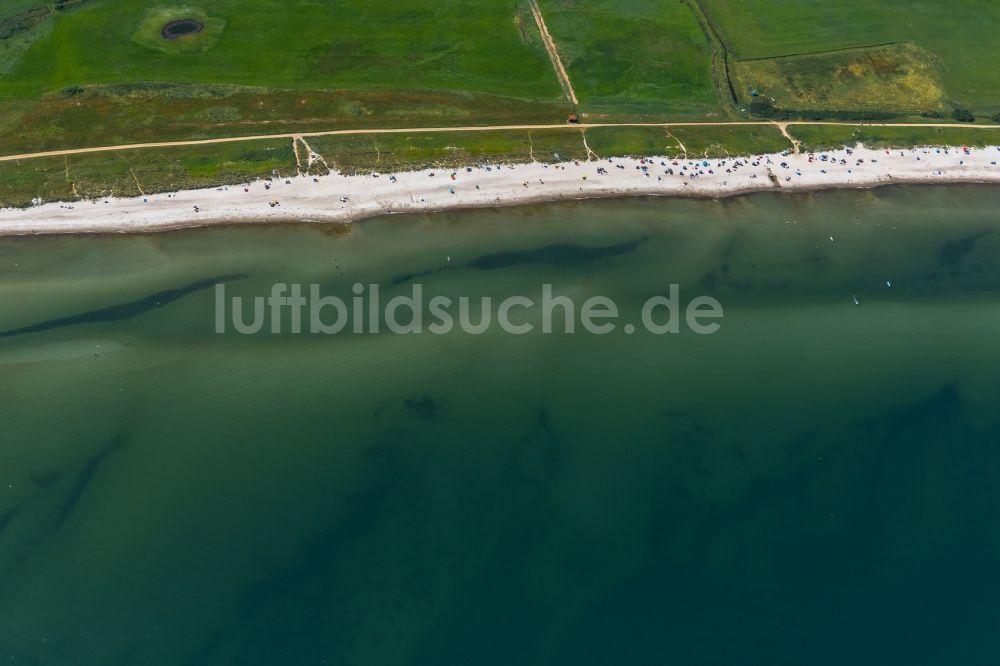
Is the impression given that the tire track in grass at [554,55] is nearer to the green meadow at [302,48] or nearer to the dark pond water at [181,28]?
the green meadow at [302,48]

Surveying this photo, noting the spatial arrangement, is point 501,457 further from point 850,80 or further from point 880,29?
point 880,29

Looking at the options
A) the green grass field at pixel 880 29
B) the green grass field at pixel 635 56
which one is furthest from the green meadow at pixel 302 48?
the green grass field at pixel 880 29

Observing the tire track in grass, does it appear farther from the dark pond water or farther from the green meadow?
the dark pond water

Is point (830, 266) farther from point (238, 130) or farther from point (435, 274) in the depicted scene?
point (238, 130)

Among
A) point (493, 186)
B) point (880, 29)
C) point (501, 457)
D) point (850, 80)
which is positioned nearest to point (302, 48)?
point (493, 186)

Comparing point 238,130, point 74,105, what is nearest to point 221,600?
point 238,130

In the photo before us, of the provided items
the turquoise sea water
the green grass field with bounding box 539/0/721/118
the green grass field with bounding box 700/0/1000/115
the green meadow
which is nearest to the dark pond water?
the green meadow
